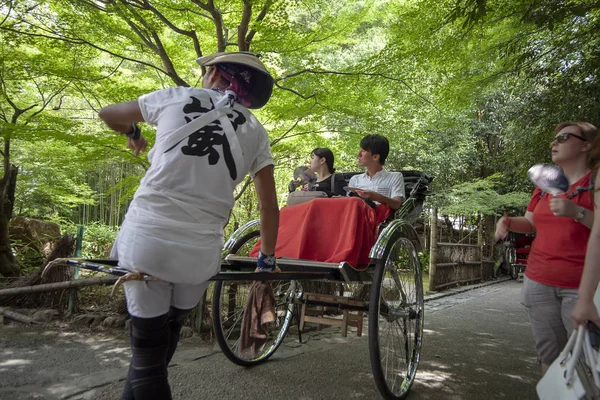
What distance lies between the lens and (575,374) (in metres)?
1.40

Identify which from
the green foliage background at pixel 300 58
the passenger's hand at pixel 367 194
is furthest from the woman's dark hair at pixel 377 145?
the green foliage background at pixel 300 58

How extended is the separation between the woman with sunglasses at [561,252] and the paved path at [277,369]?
3.52 ft

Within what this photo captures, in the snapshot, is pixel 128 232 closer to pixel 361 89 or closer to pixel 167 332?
pixel 167 332

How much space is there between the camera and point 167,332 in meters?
1.55

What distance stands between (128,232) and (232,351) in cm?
209

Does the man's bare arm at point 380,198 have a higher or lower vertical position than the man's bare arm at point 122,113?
lower

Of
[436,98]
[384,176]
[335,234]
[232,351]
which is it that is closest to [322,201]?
[335,234]

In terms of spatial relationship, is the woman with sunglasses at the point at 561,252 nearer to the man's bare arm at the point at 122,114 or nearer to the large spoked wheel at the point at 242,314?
the large spoked wheel at the point at 242,314

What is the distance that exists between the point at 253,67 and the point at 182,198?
2.06ft

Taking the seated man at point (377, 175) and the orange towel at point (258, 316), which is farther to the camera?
the seated man at point (377, 175)

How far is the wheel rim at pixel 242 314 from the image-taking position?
131 inches

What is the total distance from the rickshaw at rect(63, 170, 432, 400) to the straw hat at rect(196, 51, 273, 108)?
0.75m

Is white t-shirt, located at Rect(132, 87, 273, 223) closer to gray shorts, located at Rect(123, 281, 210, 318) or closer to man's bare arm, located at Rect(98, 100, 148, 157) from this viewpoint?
man's bare arm, located at Rect(98, 100, 148, 157)

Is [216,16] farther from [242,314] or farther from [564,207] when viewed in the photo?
[564,207]
